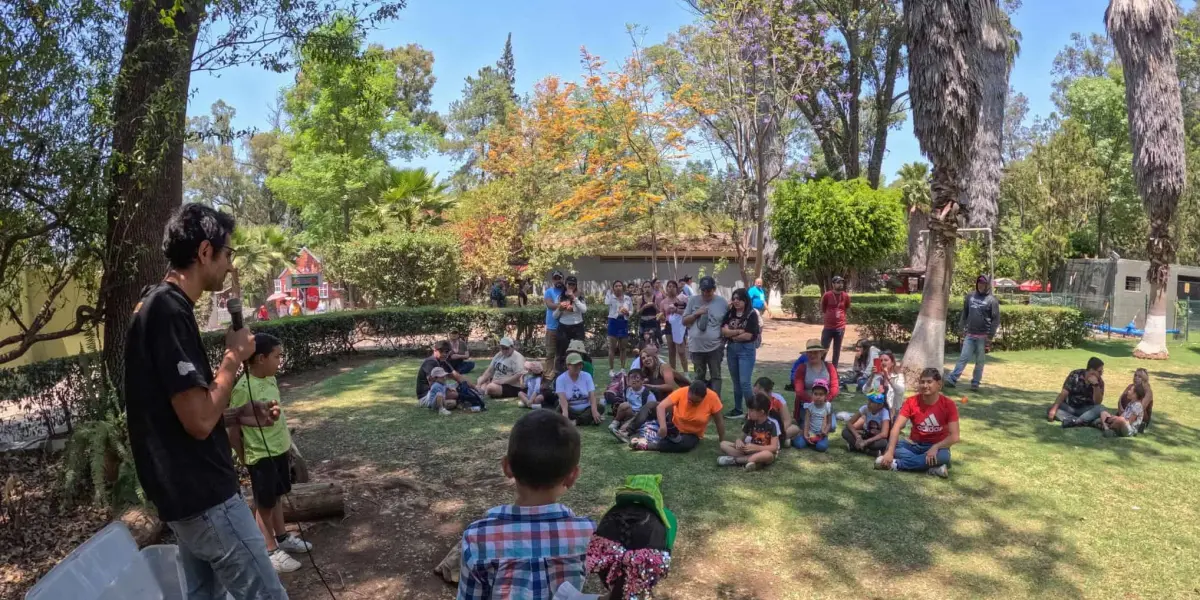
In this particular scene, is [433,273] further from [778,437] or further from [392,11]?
[778,437]

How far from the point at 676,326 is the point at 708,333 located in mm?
2985

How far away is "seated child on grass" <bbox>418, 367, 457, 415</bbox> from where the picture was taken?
919cm

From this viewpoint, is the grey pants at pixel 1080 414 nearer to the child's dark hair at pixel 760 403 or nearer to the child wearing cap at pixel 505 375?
the child's dark hair at pixel 760 403

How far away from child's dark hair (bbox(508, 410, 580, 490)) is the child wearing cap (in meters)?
8.07

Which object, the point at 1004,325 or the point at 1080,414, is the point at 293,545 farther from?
the point at 1004,325

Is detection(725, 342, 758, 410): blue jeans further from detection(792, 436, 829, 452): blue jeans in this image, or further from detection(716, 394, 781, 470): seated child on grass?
detection(716, 394, 781, 470): seated child on grass

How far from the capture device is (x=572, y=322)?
10.6 metres

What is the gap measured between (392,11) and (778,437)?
555 centimetres

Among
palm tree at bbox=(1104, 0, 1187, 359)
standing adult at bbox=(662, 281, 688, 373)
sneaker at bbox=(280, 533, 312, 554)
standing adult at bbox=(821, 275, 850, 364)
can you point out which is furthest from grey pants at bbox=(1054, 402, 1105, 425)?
palm tree at bbox=(1104, 0, 1187, 359)

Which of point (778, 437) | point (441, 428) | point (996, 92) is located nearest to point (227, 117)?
point (441, 428)

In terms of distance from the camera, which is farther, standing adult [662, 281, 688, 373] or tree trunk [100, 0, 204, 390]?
standing adult [662, 281, 688, 373]

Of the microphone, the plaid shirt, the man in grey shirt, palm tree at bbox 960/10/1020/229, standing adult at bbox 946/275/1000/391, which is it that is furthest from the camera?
palm tree at bbox 960/10/1020/229

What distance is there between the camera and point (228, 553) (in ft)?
7.66

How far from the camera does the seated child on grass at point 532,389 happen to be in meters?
9.43
